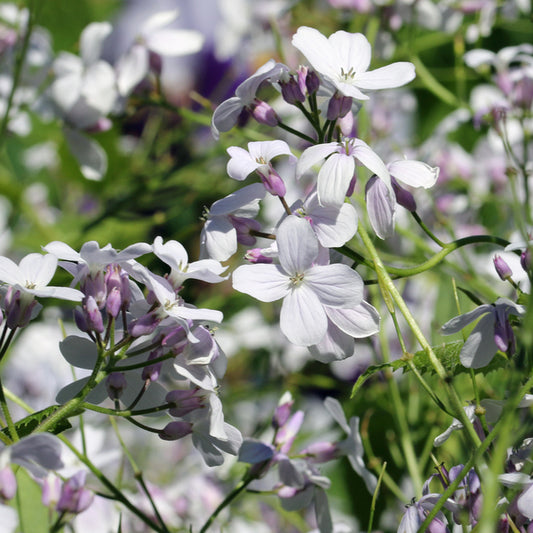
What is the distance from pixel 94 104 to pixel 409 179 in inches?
13.4

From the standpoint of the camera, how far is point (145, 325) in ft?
0.94

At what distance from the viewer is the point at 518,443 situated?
299 millimetres

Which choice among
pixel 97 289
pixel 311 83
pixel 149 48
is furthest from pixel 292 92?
pixel 149 48

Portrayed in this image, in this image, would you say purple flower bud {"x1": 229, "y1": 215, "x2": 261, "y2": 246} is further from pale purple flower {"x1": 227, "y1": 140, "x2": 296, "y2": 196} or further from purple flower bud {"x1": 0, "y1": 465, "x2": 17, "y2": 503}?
purple flower bud {"x1": 0, "y1": 465, "x2": 17, "y2": 503}

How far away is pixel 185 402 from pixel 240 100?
0.14 metres

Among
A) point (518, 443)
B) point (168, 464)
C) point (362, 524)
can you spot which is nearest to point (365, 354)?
point (362, 524)

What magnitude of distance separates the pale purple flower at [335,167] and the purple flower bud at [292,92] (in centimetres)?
4

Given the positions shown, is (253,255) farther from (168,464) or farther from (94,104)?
(168,464)

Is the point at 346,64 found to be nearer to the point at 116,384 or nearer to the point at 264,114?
the point at 264,114

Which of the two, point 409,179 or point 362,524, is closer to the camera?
point 409,179

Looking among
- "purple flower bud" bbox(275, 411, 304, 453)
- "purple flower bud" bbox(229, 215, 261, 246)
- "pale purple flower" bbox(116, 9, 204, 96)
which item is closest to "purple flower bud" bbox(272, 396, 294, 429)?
"purple flower bud" bbox(275, 411, 304, 453)

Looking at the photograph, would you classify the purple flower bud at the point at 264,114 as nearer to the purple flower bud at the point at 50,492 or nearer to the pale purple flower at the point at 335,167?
the pale purple flower at the point at 335,167

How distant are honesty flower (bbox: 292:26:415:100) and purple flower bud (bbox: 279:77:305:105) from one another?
0.06 feet

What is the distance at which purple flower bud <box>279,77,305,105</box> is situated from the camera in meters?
0.33
